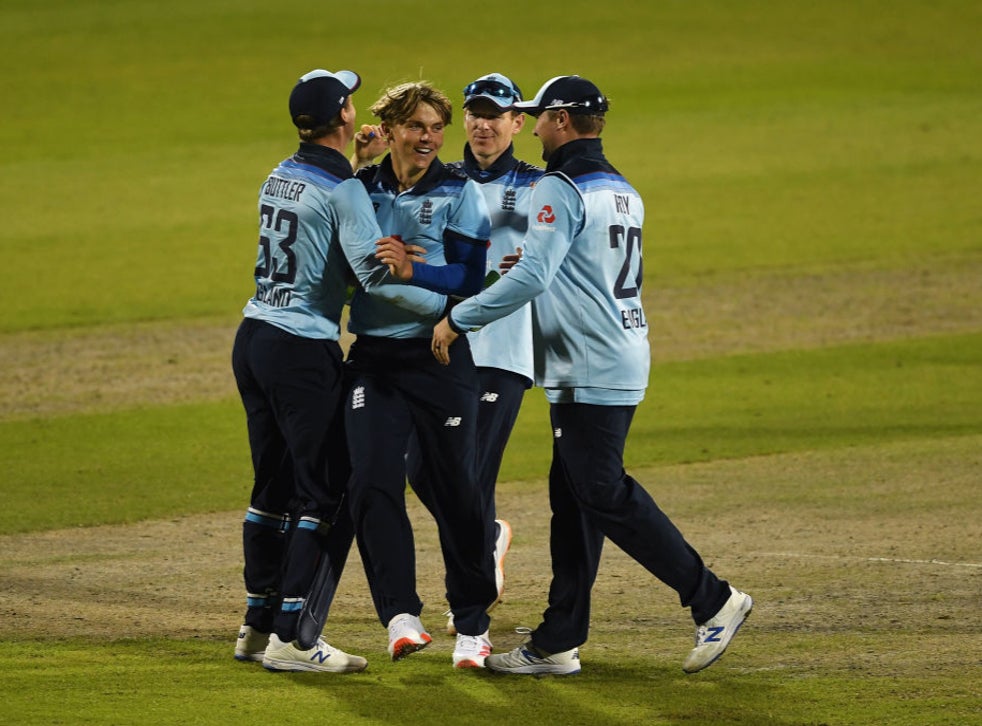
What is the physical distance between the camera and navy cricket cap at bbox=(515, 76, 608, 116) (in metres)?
6.35

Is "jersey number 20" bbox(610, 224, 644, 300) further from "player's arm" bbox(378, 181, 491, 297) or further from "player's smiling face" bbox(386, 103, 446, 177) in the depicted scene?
"player's smiling face" bbox(386, 103, 446, 177)

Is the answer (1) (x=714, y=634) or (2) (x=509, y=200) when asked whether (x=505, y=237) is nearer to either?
(2) (x=509, y=200)

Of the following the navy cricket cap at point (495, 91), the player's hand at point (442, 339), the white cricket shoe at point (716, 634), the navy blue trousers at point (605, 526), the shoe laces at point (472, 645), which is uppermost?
the navy cricket cap at point (495, 91)

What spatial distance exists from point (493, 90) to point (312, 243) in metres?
1.59

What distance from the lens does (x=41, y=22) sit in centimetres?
3841

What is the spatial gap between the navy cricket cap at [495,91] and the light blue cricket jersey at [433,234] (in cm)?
116

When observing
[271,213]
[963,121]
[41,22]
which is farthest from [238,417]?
[41,22]

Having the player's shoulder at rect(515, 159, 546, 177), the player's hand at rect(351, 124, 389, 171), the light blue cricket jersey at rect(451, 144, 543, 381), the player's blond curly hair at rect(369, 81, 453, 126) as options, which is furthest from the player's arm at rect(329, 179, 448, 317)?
the player's shoulder at rect(515, 159, 546, 177)

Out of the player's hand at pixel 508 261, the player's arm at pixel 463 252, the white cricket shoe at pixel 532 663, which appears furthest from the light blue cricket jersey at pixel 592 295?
the white cricket shoe at pixel 532 663

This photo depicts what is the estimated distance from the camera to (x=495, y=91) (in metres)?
7.51

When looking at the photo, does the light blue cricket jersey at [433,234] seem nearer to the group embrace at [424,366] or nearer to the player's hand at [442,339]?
the group embrace at [424,366]

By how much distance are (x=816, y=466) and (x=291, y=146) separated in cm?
1972

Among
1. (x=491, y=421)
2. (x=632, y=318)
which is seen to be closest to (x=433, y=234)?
(x=632, y=318)

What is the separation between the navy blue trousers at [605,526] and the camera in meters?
6.27
